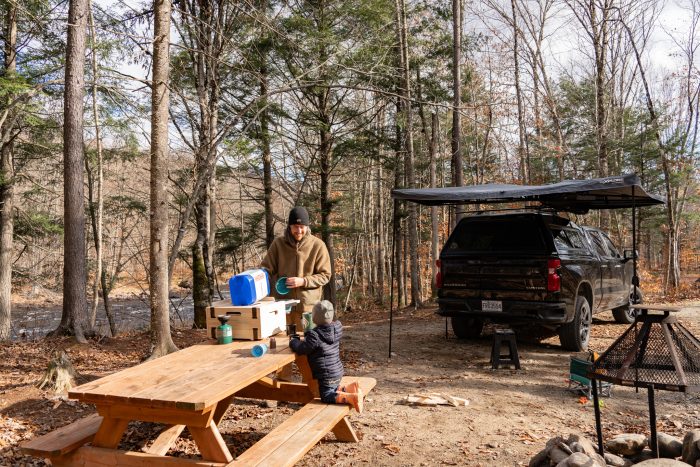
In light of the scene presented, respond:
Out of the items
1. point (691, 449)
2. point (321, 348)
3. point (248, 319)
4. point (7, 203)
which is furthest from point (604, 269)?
point (7, 203)

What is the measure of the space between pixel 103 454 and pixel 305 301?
2.30m

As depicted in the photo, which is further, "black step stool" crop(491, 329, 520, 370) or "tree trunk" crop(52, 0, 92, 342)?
"tree trunk" crop(52, 0, 92, 342)

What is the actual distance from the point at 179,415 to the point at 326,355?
1268 mm

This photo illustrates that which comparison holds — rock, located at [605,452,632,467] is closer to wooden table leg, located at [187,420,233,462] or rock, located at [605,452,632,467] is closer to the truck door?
wooden table leg, located at [187,420,233,462]

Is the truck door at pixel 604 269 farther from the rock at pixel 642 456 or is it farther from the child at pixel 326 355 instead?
the child at pixel 326 355

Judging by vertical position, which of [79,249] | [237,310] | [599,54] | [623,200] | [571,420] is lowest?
[571,420]

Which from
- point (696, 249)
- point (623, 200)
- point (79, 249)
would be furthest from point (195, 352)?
point (696, 249)

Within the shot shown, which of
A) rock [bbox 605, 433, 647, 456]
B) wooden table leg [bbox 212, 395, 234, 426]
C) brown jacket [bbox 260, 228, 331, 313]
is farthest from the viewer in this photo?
brown jacket [bbox 260, 228, 331, 313]

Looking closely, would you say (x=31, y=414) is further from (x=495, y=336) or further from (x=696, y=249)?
(x=696, y=249)

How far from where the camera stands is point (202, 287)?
10.5m

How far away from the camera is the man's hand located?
4664 millimetres

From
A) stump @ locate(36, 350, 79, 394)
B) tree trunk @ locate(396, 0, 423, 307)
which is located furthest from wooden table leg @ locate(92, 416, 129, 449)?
tree trunk @ locate(396, 0, 423, 307)

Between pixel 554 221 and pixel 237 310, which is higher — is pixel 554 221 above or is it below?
above

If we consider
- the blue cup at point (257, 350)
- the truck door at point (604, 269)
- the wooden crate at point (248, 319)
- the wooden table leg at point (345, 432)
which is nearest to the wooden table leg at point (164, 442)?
the wooden crate at point (248, 319)
